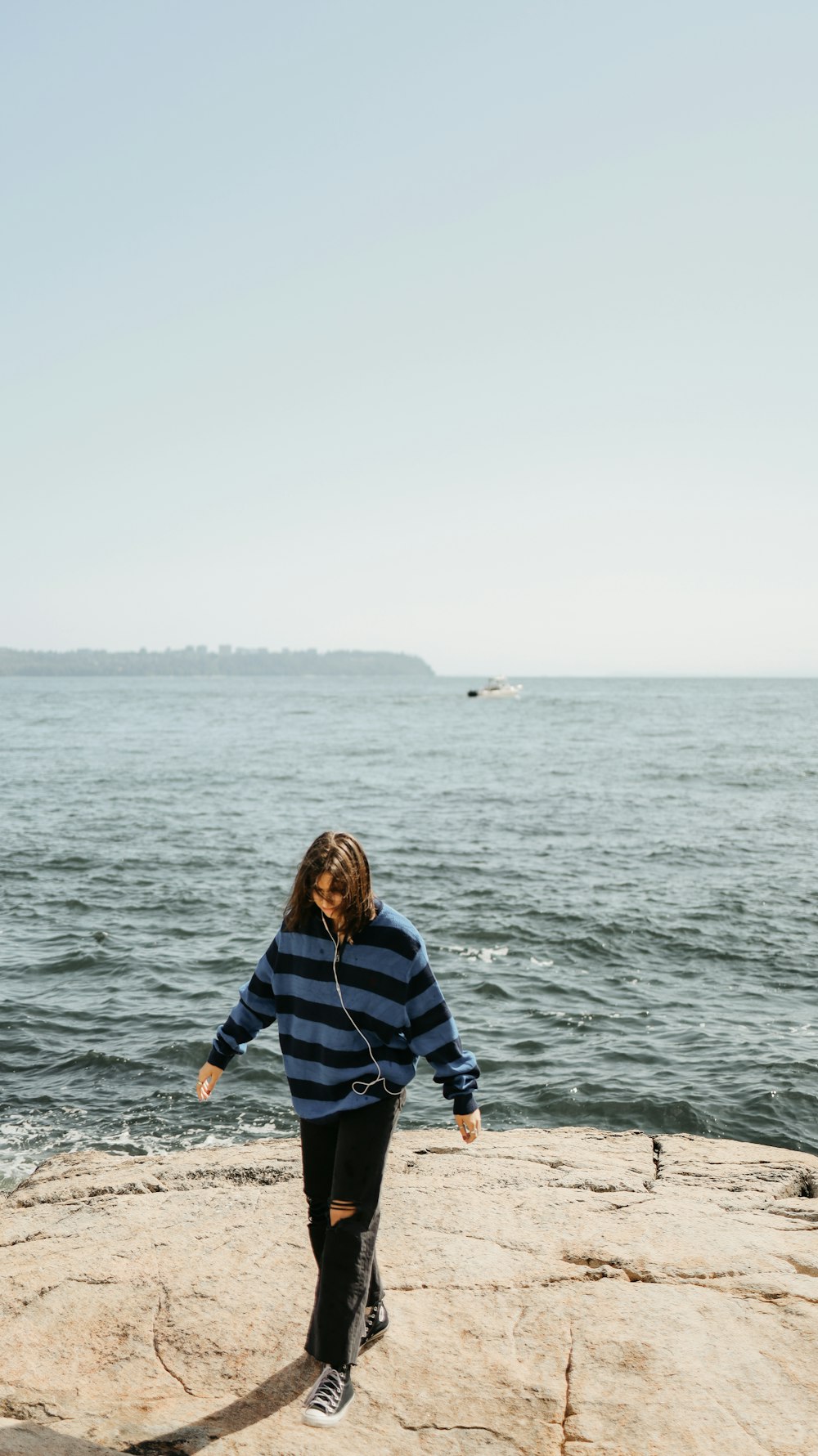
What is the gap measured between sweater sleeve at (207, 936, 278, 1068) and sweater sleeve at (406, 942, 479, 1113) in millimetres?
607

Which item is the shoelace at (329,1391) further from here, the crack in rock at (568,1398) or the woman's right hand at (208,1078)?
the woman's right hand at (208,1078)

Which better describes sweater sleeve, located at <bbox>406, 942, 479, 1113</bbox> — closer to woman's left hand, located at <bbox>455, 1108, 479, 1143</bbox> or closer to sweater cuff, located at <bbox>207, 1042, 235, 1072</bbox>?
woman's left hand, located at <bbox>455, 1108, 479, 1143</bbox>

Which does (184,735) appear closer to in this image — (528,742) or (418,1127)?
(528,742)

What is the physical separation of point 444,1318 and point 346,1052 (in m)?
1.51

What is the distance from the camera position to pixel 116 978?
43.4ft

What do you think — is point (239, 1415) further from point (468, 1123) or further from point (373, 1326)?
point (468, 1123)

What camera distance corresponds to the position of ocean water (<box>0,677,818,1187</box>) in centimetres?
961

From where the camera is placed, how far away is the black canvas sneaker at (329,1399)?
373cm

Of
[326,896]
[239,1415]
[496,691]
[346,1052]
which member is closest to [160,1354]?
[239,1415]

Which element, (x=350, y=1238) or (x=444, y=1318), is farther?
(x=444, y=1318)

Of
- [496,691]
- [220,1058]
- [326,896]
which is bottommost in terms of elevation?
[220,1058]

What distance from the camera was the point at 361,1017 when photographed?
3.91 metres

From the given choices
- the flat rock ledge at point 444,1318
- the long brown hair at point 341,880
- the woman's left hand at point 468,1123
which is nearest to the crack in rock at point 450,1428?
the flat rock ledge at point 444,1318

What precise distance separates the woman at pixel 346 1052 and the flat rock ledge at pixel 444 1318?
1.25ft
